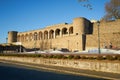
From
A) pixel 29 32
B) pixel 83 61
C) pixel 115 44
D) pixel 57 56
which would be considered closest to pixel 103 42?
pixel 115 44

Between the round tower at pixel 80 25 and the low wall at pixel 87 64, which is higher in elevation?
the round tower at pixel 80 25

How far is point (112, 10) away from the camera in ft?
225

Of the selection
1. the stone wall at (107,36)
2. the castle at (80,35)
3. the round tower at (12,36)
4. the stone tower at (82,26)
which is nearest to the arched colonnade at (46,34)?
the castle at (80,35)

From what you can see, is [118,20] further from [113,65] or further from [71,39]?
[113,65]

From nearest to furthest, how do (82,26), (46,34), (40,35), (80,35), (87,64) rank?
1. (87,64)
2. (80,35)
3. (82,26)
4. (46,34)
5. (40,35)

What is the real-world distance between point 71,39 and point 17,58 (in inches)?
1190

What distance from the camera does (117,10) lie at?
68.1 m

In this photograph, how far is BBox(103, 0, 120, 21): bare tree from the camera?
67.6 meters

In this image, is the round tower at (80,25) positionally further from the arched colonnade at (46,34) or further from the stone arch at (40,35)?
the stone arch at (40,35)

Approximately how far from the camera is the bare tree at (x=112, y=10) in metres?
67.6

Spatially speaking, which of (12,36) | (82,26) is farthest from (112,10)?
(12,36)

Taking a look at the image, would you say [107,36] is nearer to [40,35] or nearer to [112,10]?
[112,10]

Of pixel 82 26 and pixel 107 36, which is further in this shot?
pixel 82 26

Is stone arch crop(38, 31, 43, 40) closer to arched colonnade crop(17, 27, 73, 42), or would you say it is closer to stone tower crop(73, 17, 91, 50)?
arched colonnade crop(17, 27, 73, 42)
